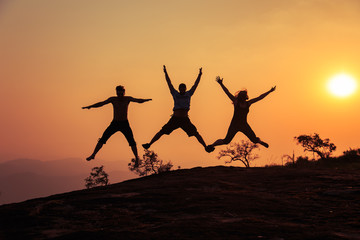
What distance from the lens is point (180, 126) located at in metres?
13.7

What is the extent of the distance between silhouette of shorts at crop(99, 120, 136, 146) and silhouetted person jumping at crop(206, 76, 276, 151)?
2671 mm

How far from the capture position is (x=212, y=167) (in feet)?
48.4

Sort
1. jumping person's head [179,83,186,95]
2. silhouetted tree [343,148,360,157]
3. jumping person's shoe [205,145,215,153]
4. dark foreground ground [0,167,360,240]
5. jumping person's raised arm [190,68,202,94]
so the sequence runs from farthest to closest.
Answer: silhouetted tree [343,148,360,157] → jumping person's shoe [205,145,215,153] → jumping person's raised arm [190,68,202,94] → jumping person's head [179,83,186,95] → dark foreground ground [0,167,360,240]

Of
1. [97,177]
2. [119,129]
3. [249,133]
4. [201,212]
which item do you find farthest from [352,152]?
[97,177]

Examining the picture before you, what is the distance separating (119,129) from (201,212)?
653 centimetres

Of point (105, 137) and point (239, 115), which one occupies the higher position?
point (239, 115)

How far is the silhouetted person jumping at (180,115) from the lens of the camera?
1327cm

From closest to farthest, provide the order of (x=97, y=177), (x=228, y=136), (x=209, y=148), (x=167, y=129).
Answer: (x=167, y=129), (x=209, y=148), (x=228, y=136), (x=97, y=177)

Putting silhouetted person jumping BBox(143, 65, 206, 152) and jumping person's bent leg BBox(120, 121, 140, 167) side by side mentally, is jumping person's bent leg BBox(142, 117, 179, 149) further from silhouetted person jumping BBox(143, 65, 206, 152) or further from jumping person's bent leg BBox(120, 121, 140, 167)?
jumping person's bent leg BBox(120, 121, 140, 167)

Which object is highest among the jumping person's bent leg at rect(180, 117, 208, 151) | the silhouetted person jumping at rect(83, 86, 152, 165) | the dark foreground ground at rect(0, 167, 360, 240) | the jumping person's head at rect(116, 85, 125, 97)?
the jumping person's head at rect(116, 85, 125, 97)

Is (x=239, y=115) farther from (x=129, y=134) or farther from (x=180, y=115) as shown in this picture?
(x=129, y=134)

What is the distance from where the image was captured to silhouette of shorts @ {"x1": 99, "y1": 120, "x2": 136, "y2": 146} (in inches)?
544

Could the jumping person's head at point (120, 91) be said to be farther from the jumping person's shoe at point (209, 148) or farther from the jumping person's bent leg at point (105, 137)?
the jumping person's shoe at point (209, 148)

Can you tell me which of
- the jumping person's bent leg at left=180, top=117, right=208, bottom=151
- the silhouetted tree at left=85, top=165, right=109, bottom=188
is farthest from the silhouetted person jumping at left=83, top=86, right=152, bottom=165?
the silhouetted tree at left=85, top=165, right=109, bottom=188
